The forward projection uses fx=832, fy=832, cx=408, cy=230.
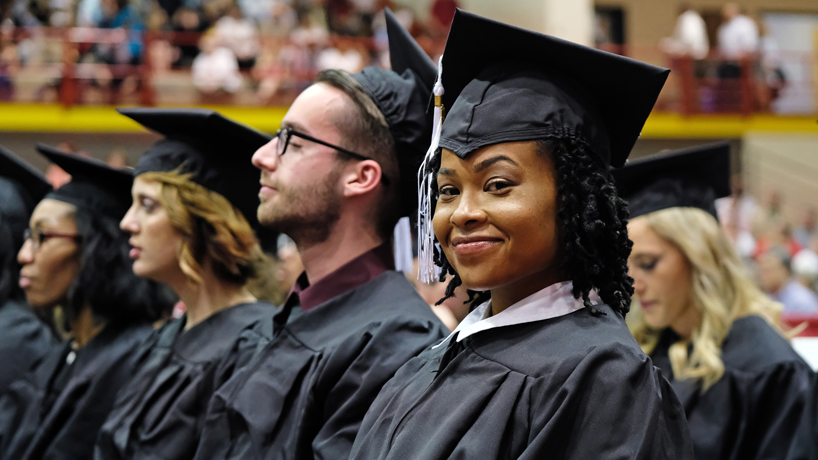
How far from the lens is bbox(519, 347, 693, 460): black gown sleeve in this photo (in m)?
1.51

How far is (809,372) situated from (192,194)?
8.36ft

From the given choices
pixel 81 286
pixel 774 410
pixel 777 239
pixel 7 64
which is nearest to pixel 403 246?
pixel 774 410

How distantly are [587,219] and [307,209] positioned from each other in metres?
1.16

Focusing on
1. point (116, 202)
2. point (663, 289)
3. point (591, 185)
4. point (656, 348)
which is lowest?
point (656, 348)

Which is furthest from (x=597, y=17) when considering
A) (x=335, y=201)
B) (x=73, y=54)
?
(x=335, y=201)

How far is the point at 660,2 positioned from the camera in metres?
16.5

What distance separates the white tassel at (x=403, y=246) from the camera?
9.44 feet

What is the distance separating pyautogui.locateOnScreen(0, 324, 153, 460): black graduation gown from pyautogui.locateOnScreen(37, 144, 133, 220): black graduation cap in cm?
60

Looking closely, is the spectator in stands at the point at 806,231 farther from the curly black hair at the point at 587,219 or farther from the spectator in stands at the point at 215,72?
the curly black hair at the point at 587,219

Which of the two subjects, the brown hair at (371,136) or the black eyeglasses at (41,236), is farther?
the black eyeglasses at (41,236)

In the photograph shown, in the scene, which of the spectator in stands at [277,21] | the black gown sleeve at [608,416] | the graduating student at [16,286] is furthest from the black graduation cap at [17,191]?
the spectator in stands at [277,21]

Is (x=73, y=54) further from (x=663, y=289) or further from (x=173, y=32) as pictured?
(x=663, y=289)

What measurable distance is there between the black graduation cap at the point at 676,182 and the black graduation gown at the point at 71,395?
7.57ft

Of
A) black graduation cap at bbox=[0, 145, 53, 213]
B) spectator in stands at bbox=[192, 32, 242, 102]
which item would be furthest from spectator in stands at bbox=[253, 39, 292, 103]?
black graduation cap at bbox=[0, 145, 53, 213]
